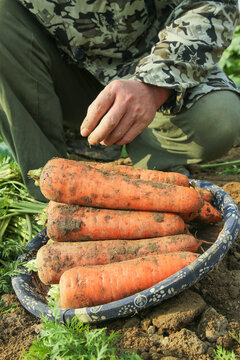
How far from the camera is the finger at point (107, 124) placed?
193 centimetres

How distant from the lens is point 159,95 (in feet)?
7.36

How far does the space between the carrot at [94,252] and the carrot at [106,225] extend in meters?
0.06

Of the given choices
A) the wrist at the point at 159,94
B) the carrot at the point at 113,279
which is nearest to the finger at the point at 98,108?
the wrist at the point at 159,94

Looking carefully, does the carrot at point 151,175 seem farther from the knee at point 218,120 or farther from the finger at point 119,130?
the knee at point 218,120

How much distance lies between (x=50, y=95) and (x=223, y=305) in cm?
191

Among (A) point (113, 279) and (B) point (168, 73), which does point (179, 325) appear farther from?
(B) point (168, 73)

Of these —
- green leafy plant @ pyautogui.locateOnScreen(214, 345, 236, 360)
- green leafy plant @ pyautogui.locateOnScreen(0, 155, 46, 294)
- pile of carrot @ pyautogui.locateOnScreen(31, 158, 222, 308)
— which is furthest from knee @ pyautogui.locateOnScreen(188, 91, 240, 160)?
green leafy plant @ pyautogui.locateOnScreen(214, 345, 236, 360)

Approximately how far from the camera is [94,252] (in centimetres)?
177

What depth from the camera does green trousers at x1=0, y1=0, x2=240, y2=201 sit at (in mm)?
2598

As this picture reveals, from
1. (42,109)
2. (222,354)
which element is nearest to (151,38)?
(42,109)

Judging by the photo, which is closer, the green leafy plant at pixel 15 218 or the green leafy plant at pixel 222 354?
the green leafy plant at pixel 222 354

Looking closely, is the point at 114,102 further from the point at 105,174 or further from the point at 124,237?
the point at 124,237

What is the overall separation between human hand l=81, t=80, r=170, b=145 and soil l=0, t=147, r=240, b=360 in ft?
2.89

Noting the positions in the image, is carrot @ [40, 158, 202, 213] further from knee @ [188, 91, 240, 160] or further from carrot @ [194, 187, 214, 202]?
knee @ [188, 91, 240, 160]
